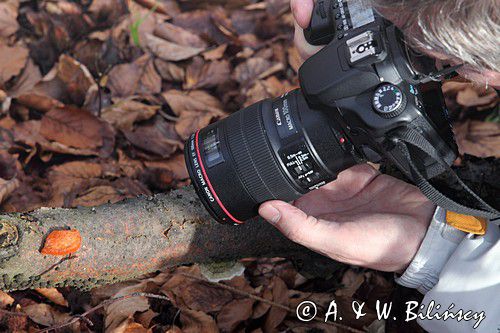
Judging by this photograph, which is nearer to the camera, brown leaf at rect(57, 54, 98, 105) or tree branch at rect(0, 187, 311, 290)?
tree branch at rect(0, 187, 311, 290)

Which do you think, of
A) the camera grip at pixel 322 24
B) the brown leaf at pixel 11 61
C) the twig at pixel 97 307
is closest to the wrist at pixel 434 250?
the camera grip at pixel 322 24

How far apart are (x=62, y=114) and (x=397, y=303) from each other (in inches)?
47.4

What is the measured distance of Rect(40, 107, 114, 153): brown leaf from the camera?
1.98 metres

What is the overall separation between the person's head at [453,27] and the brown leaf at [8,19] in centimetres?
153

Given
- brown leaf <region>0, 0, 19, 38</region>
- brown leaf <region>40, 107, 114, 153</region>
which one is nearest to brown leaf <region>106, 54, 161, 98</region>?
brown leaf <region>40, 107, 114, 153</region>

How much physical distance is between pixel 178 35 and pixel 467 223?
144cm

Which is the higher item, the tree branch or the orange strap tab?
the orange strap tab

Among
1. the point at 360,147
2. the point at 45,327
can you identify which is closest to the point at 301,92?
the point at 360,147

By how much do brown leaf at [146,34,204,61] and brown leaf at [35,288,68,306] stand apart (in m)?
1.07

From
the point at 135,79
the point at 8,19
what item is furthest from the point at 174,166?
the point at 8,19

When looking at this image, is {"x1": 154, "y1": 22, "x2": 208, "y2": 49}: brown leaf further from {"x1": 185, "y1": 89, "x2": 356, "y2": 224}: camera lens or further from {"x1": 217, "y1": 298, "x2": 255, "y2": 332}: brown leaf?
{"x1": 217, "y1": 298, "x2": 255, "y2": 332}: brown leaf

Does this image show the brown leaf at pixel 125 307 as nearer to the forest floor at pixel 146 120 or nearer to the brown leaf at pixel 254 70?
the forest floor at pixel 146 120

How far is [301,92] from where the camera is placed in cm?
145

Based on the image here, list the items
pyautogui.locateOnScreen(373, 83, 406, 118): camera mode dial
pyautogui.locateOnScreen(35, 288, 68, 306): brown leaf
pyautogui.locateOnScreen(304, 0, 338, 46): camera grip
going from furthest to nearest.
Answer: pyautogui.locateOnScreen(35, 288, 68, 306): brown leaf → pyautogui.locateOnScreen(304, 0, 338, 46): camera grip → pyautogui.locateOnScreen(373, 83, 406, 118): camera mode dial
